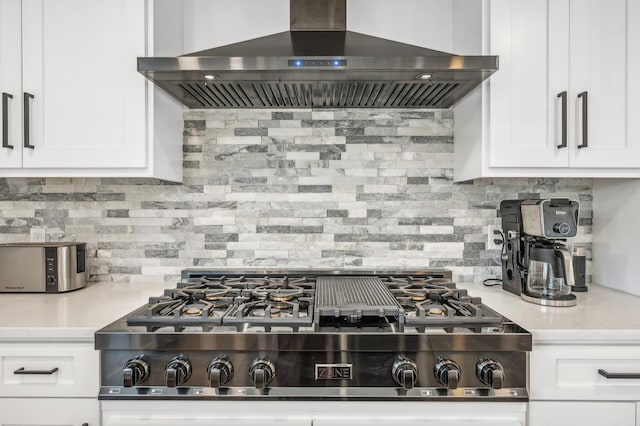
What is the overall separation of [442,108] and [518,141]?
1.47 feet

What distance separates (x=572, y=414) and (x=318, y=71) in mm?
1349

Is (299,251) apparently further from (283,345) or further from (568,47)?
(568,47)

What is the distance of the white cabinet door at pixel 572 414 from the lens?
1.17 metres

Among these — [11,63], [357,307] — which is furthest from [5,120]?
[357,307]

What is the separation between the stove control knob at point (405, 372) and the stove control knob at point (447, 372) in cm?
6

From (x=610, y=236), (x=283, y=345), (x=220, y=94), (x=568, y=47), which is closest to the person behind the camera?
(x=283, y=345)

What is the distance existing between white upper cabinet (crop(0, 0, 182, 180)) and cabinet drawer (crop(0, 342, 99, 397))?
26.3 inches

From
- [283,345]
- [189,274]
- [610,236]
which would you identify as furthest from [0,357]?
[610,236]

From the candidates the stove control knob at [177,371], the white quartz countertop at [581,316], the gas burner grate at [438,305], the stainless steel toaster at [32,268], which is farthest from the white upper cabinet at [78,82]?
the white quartz countertop at [581,316]

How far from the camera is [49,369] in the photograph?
3.91ft

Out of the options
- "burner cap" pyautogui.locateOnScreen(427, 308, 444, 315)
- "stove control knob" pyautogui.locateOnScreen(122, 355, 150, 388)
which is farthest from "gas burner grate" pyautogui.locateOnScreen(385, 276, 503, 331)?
"stove control knob" pyautogui.locateOnScreen(122, 355, 150, 388)

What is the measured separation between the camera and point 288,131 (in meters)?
1.86

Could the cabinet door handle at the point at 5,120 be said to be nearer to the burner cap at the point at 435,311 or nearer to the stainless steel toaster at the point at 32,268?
the stainless steel toaster at the point at 32,268

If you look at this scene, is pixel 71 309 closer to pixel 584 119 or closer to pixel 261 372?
pixel 261 372
